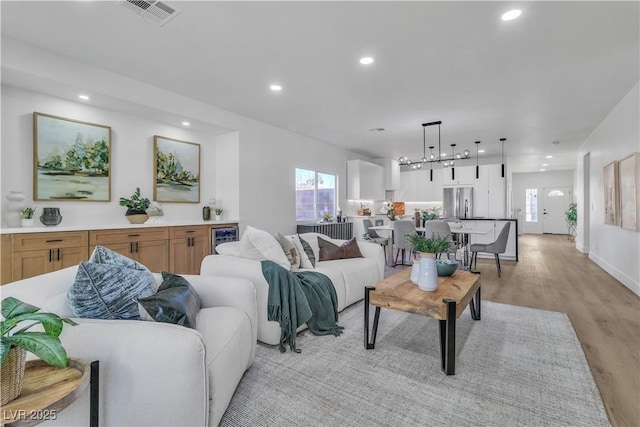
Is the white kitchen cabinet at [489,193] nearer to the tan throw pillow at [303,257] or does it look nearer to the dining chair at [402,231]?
the dining chair at [402,231]

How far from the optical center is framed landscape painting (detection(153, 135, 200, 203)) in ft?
14.5

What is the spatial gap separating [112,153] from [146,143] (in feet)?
1.54

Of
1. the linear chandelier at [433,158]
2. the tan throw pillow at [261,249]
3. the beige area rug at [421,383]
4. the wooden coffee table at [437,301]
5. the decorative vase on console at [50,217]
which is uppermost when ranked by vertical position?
the linear chandelier at [433,158]

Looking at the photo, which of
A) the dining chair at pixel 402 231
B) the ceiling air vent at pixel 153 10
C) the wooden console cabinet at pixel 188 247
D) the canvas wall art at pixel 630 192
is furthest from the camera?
the dining chair at pixel 402 231

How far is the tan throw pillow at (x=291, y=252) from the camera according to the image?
3.21 m

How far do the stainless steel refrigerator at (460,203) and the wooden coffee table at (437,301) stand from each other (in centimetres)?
578

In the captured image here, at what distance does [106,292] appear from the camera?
144 centimetres

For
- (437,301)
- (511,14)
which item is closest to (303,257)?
(437,301)

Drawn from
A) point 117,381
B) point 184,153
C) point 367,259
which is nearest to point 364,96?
point 367,259

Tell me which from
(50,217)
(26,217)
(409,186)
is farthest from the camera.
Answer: (409,186)

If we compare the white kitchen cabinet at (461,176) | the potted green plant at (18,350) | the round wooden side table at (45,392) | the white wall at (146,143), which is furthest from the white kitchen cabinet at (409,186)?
the potted green plant at (18,350)

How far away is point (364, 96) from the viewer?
13.6 feet

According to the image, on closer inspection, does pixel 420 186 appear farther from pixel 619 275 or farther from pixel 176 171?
pixel 176 171

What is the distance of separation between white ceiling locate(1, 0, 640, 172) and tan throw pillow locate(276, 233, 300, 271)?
1846mm
